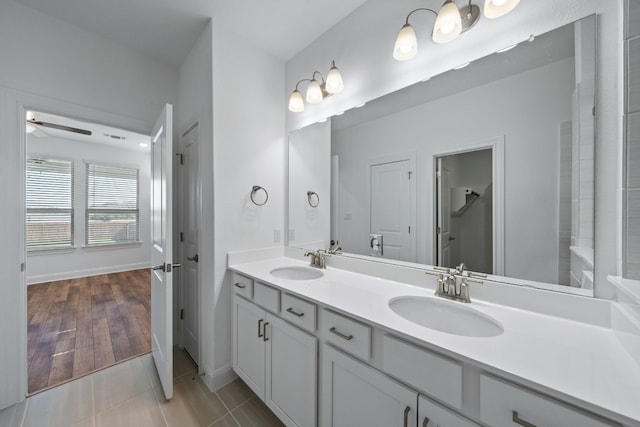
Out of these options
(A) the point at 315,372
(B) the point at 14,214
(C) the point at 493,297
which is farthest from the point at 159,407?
(C) the point at 493,297

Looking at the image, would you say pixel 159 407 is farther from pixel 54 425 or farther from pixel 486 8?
pixel 486 8

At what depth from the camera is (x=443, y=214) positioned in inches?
52.9

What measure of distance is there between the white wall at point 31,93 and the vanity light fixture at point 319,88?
1.44m

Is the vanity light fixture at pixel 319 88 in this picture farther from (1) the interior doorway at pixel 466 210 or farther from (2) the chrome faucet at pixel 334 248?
(2) the chrome faucet at pixel 334 248

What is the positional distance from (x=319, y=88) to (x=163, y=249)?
63.9 inches

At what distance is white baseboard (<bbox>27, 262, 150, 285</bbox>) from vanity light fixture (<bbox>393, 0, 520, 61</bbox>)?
6.25 metres

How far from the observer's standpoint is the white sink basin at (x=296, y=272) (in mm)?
1753

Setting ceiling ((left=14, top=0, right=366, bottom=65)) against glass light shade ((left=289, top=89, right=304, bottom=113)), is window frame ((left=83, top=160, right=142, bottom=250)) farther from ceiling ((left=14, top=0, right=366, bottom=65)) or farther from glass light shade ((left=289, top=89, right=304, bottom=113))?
glass light shade ((left=289, top=89, right=304, bottom=113))

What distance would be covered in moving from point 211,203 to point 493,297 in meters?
1.77

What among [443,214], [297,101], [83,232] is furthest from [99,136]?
[443,214]

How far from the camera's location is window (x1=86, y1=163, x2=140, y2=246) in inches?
187

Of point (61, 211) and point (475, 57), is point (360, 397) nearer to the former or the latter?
point (475, 57)

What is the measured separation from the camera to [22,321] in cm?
160

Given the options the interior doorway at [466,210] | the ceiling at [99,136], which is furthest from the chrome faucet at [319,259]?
the ceiling at [99,136]
